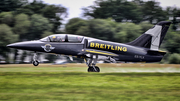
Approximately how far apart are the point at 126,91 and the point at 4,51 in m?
34.1

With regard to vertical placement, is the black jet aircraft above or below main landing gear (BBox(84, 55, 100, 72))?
A: above

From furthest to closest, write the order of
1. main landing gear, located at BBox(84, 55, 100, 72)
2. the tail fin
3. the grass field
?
the tail fin, main landing gear, located at BBox(84, 55, 100, 72), the grass field

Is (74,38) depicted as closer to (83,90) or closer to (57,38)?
(57,38)

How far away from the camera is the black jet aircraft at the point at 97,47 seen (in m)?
18.5

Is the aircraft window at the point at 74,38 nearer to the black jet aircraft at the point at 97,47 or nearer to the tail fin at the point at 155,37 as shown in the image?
the black jet aircraft at the point at 97,47

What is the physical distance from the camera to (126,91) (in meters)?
11.0

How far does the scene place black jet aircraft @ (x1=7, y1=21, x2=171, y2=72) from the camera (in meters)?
18.5

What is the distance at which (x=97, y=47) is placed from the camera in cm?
1877

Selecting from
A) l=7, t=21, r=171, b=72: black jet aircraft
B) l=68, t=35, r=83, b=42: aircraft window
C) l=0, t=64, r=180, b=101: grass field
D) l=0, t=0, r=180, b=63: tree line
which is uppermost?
l=0, t=0, r=180, b=63: tree line

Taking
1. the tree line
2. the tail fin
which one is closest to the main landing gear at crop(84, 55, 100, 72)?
the tail fin

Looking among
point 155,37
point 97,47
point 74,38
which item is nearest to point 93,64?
point 97,47

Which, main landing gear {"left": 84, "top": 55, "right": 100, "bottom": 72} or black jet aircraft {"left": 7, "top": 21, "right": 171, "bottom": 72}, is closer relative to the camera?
black jet aircraft {"left": 7, "top": 21, "right": 171, "bottom": 72}

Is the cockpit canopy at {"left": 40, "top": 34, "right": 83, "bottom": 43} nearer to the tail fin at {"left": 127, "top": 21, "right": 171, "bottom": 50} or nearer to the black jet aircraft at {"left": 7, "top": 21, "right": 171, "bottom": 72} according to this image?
the black jet aircraft at {"left": 7, "top": 21, "right": 171, "bottom": 72}

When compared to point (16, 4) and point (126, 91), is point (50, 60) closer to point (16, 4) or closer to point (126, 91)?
point (16, 4)
